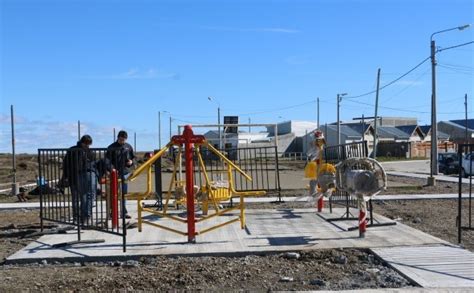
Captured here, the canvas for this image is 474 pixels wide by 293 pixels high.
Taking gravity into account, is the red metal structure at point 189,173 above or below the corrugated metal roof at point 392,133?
below

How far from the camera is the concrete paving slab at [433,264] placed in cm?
694

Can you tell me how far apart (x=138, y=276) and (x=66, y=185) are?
12.7 ft

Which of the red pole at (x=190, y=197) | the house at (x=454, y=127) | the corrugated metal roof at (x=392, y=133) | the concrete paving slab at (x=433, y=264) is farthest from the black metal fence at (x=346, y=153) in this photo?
the house at (x=454, y=127)

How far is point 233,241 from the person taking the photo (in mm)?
9547

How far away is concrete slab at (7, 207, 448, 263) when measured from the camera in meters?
8.70

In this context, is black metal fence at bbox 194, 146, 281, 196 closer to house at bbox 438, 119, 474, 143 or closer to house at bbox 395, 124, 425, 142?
house at bbox 395, 124, 425, 142

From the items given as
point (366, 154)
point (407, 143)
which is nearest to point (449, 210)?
point (366, 154)

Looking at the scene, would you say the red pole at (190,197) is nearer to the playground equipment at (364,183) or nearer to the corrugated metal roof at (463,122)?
the playground equipment at (364,183)

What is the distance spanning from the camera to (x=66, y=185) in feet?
35.4

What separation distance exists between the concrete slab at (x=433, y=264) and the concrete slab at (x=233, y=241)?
1.59 feet

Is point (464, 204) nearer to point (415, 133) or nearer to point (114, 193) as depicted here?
point (114, 193)

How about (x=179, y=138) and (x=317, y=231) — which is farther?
(x=317, y=231)

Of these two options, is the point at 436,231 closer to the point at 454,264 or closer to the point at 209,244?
the point at 454,264

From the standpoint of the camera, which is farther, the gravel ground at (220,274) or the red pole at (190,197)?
the red pole at (190,197)
